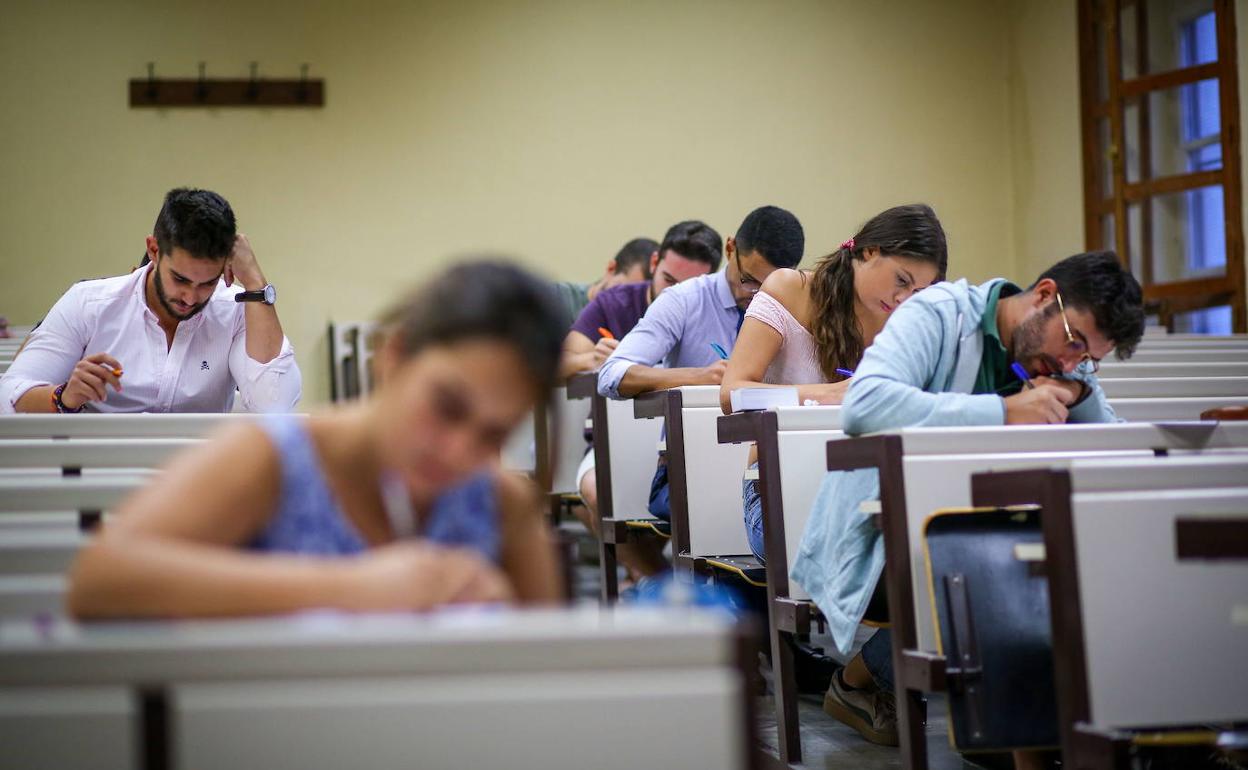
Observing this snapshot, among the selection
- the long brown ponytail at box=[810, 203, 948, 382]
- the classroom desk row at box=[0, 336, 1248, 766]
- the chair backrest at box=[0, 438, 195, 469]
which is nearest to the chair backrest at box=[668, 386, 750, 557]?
the classroom desk row at box=[0, 336, 1248, 766]

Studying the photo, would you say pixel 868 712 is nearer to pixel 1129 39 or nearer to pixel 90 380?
pixel 90 380

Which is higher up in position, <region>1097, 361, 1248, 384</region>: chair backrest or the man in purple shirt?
the man in purple shirt

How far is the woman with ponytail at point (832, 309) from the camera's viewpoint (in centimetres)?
283

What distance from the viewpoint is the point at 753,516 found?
9.39ft

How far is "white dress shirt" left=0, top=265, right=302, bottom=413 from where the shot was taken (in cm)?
297

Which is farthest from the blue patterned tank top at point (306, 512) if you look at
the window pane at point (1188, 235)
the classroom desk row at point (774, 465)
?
the window pane at point (1188, 235)

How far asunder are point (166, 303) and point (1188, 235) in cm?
483

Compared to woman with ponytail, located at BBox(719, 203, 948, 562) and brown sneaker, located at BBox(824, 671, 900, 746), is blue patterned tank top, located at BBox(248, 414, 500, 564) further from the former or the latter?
brown sneaker, located at BBox(824, 671, 900, 746)

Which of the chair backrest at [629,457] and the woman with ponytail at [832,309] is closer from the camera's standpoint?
the woman with ponytail at [832,309]

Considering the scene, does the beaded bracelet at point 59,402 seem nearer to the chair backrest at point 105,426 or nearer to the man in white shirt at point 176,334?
the man in white shirt at point 176,334

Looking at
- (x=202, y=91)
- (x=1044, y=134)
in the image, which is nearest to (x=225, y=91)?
(x=202, y=91)

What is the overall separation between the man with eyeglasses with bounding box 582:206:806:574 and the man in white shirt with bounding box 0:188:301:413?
3.18 feet

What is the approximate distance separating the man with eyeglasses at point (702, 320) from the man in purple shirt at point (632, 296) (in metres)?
0.55

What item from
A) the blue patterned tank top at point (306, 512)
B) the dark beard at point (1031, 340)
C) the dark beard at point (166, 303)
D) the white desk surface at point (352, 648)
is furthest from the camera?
the dark beard at point (166, 303)
